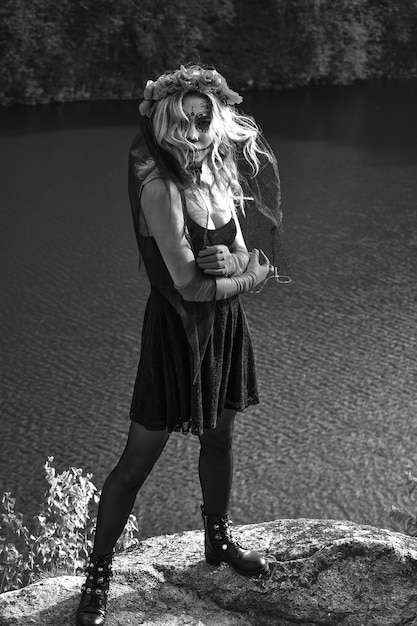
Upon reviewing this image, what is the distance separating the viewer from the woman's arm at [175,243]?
239cm

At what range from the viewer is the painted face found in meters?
2.42

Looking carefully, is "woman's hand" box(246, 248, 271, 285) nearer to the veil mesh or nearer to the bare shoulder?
the veil mesh

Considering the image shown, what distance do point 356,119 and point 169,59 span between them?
224 inches

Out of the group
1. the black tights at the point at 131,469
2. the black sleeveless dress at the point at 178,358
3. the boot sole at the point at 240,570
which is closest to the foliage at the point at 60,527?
the boot sole at the point at 240,570

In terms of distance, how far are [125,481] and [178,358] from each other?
1.09 feet

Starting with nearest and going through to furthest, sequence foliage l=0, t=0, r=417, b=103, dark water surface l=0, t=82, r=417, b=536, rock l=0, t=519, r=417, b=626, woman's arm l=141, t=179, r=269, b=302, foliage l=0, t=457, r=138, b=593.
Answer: woman's arm l=141, t=179, r=269, b=302 → rock l=0, t=519, r=417, b=626 → foliage l=0, t=457, r=138, b=593 → dark water surface l=0, t=82, r=417, b=536 → foliage l=0, t=0, r=417, b=103

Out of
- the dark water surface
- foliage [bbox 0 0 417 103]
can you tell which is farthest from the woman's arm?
foliage [bbox 0 0 417 103]

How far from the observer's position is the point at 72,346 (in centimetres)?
983

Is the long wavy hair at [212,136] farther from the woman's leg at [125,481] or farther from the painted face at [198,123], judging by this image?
the woman's leg at [125,481]

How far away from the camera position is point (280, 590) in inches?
106

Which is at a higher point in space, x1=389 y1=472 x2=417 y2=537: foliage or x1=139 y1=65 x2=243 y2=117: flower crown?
x1=139 y1=65 x2=243 y2=117: flower crown

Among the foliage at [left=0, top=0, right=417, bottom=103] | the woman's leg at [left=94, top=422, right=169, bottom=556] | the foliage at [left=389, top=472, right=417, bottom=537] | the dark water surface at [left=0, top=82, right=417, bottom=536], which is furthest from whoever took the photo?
the foliage at [left=0, top=0, right=417, bottom=103]

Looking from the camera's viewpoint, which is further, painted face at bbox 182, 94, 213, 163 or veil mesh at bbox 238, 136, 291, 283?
veil mesh at bbox 238, 136, 291, 283

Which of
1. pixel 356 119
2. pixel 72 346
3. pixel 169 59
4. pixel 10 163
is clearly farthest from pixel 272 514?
pixel 169 59
